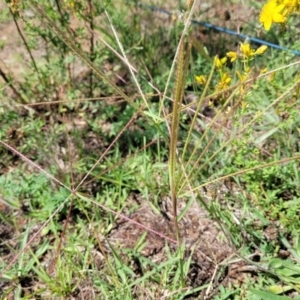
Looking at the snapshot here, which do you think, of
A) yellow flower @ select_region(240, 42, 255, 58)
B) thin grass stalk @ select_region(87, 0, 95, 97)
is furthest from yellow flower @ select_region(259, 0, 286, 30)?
thin grass stalk @ select_region(87, 0, 95, 97)

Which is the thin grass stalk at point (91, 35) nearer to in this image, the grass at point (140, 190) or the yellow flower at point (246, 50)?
the grass at point (140, 190)

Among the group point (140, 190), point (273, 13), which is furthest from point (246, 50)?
point (140, 190)

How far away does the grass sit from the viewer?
57.8 inches

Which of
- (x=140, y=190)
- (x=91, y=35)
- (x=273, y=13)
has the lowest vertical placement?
(x=140, y=190)

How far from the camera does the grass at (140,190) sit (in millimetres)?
1469

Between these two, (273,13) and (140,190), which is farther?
(140,190)

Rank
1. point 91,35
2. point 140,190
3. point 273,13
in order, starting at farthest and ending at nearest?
point 91,35 < point 140,190 < point 273,13

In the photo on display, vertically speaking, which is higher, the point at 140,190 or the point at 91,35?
the point at 91,35

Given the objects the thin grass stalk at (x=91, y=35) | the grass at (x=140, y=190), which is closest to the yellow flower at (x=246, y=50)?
the grass at (x=140, y=190)

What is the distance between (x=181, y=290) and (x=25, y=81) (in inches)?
51.7

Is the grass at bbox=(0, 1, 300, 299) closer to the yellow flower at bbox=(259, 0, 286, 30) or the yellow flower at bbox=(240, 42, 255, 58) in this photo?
the yellow flower at bbox=(240, 42, 255, 58)

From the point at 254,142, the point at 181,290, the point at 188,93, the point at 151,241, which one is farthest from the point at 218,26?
the point at 181,290

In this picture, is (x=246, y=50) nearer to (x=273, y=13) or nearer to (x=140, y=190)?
(x=273, y=13)

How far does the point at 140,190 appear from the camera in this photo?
181 cm
